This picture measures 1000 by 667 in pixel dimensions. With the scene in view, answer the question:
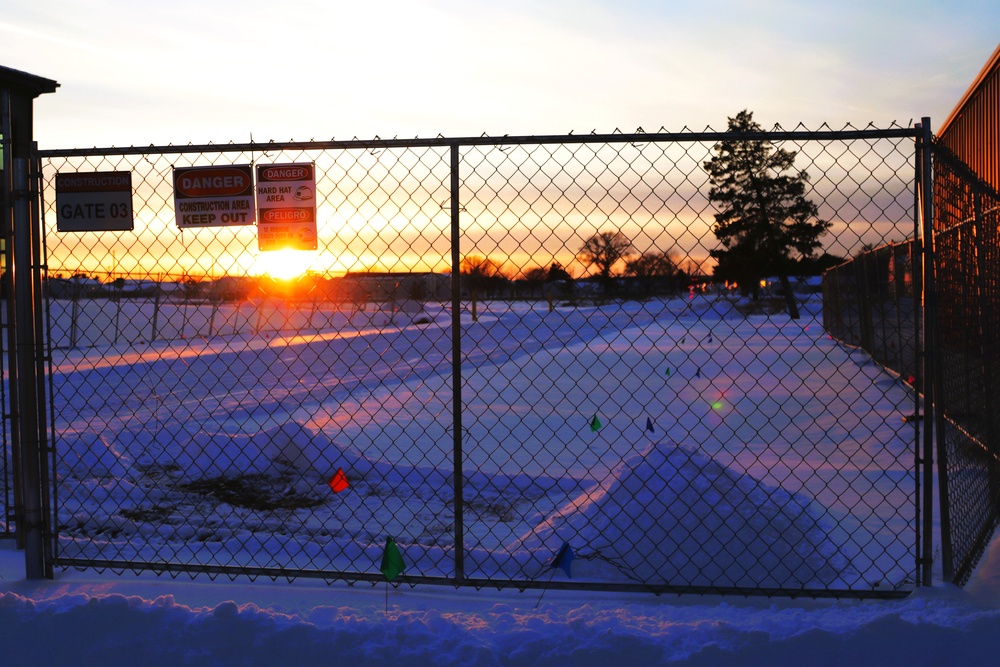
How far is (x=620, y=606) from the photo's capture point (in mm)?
3723

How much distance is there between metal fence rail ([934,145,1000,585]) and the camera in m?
3.97

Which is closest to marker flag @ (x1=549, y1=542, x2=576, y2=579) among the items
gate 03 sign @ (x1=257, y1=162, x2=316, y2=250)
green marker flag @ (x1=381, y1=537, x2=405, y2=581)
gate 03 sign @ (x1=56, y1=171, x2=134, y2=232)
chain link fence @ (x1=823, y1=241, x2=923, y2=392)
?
green marker flag @ (x1=381, y1=537, x2=405, y2=581)

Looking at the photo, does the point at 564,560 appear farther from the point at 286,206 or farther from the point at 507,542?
the point at 286,206

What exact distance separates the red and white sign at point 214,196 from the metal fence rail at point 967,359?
3166mm

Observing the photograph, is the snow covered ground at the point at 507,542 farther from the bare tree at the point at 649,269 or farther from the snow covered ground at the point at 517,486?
the bare tree at the point at 649,269

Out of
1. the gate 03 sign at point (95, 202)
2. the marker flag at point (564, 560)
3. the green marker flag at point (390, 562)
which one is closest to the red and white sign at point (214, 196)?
the gate 03 sign at point (95, 202)

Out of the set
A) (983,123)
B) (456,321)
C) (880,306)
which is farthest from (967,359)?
(983,123)

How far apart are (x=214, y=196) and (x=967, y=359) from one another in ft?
14.4

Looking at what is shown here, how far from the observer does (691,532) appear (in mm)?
4871

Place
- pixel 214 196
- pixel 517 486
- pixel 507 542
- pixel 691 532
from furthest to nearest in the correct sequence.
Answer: pixel 517 486, pixel 507 542, pixel 691 532, pixel 214 196

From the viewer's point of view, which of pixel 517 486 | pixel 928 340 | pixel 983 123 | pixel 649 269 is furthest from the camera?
pixel 983 123

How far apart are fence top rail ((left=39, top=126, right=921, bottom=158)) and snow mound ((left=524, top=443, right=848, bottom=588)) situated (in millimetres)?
2209

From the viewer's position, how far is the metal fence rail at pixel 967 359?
3.97 metres

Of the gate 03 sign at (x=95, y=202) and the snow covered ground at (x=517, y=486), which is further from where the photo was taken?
the snow covered ground at (x=517, y=486)
